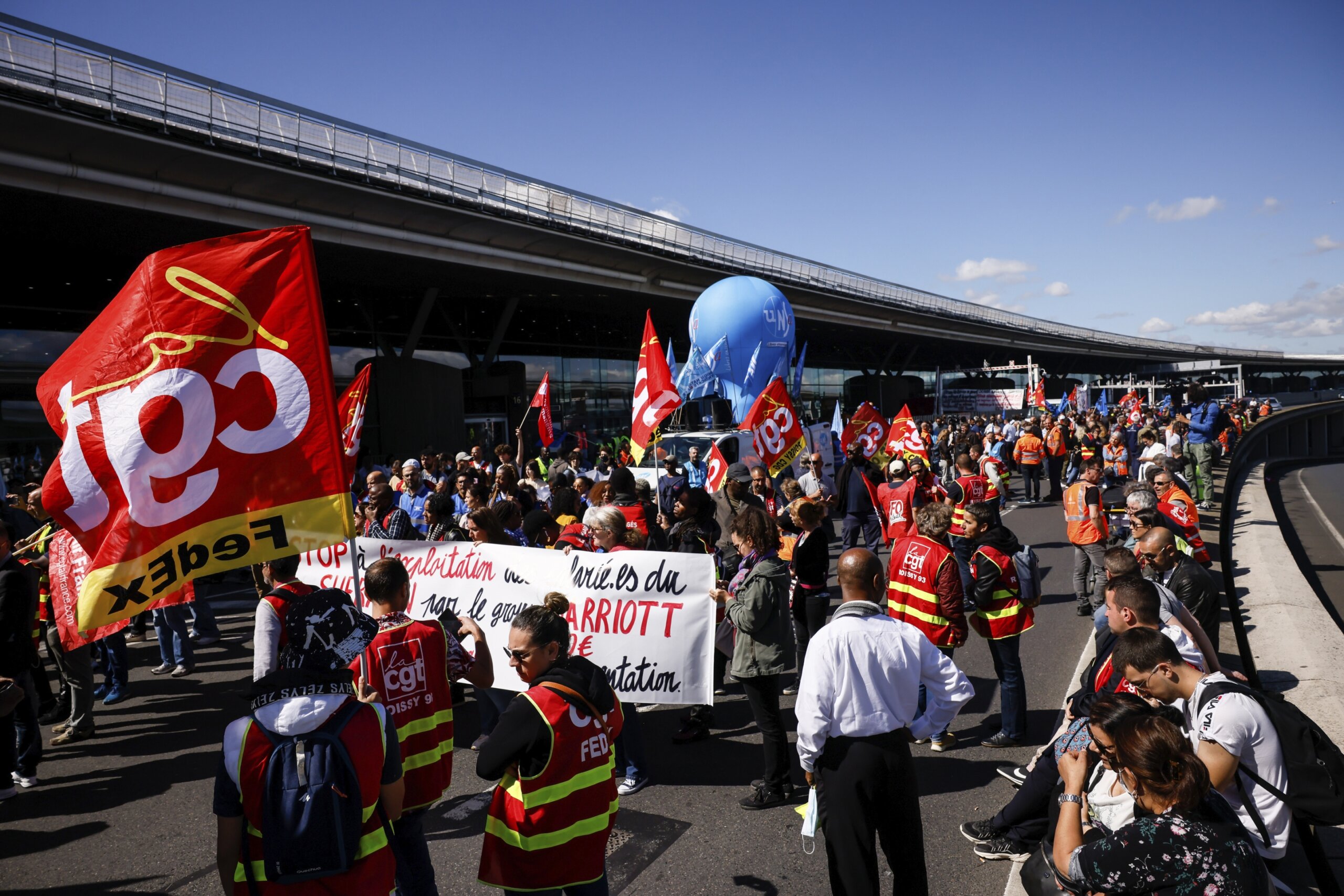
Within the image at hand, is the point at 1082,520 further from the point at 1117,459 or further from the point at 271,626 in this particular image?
the point at 271,626

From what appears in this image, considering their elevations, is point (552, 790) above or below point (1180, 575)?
below

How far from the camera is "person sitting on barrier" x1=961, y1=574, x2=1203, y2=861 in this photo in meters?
3.97

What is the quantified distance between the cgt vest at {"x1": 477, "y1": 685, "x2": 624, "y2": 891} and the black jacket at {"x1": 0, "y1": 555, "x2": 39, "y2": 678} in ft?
13.8

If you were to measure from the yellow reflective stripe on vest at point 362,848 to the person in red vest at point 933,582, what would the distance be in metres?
3.74

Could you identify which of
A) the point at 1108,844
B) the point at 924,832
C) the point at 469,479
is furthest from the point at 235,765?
the point at 469,479

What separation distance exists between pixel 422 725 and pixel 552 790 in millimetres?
1001

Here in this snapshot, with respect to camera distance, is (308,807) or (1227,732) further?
(1227,732)

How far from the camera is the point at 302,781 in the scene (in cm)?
245

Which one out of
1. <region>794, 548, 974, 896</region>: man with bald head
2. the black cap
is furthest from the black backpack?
the black cap

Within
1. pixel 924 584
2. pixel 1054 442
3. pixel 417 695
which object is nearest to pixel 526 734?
pixel 417 695

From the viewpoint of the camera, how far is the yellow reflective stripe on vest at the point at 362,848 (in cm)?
253

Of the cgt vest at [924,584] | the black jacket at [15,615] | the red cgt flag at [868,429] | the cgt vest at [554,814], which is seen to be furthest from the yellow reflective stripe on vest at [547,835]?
the red cgt flag at [868,429]

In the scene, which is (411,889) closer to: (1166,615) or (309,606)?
A: (309,606)

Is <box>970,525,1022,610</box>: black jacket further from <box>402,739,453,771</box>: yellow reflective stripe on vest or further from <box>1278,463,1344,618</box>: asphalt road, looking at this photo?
<box>1278,463,1344,618</box>: asphalt road
